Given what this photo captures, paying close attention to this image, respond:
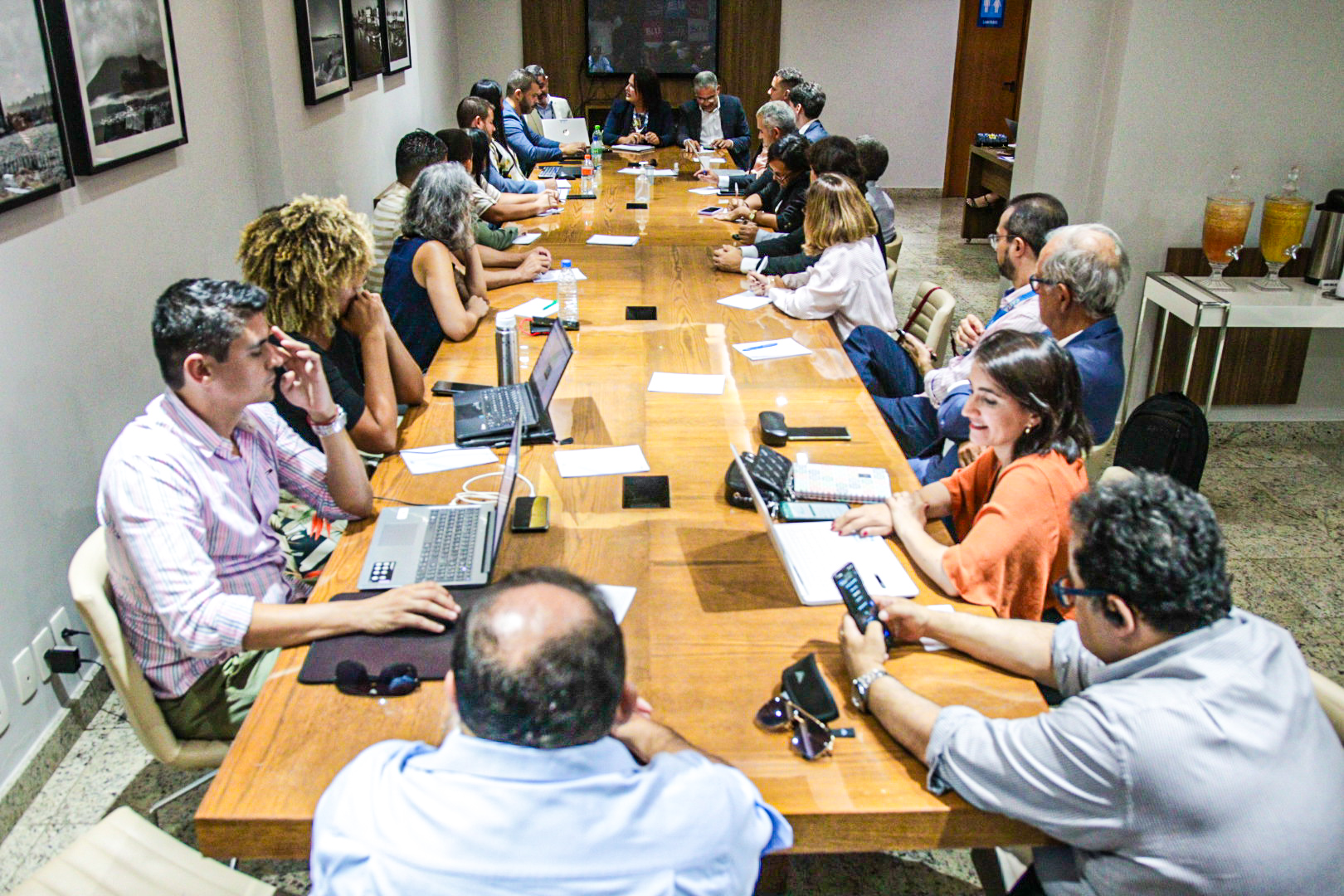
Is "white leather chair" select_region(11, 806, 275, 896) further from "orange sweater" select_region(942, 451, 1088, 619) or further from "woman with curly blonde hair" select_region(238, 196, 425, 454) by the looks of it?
"orange sweater" select_region(942, 451, 1088, 619)

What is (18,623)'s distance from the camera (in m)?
2.59

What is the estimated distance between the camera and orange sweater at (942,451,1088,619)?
6.71 ft

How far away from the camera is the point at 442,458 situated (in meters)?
2.69

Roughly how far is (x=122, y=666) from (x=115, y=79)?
204 cm

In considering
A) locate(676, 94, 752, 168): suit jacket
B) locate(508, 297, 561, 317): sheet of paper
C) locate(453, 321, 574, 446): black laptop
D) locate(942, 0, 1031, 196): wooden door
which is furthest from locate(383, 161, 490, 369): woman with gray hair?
locate(942, 0, 1031, 196): wooden door

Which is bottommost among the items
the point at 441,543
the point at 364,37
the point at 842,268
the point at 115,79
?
the point at 441,543

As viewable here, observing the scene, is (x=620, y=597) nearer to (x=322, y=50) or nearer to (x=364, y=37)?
(x=322, y=50)

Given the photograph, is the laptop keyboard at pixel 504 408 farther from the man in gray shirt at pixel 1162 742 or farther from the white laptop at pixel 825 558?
the man in gray shirt at pixel 1162 742

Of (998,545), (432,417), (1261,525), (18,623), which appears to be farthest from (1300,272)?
(18,623)

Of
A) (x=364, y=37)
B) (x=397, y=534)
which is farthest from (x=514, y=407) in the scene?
(x=364, y=37)

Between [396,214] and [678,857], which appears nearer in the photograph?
[678,857]

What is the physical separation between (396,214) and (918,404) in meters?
2.43

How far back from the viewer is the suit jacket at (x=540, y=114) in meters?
8.27

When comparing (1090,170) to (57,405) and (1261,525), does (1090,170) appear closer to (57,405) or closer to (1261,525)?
(1261,525)
